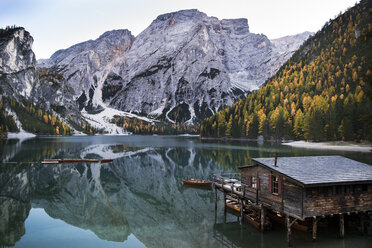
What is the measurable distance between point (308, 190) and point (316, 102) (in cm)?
12961

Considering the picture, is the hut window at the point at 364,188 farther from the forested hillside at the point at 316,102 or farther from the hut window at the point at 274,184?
the forested hillside at the point at 316,102

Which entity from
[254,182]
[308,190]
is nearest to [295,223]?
[254,182]

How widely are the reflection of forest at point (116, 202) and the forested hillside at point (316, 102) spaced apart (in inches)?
2872

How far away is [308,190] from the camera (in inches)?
833

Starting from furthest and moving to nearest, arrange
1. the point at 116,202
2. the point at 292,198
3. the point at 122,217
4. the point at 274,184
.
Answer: the point at 116,202
the point at 122,217
the point at 274,184
the point at 292,198

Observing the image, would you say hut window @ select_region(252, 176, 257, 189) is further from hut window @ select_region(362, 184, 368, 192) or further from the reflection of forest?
hut window @ select_region(362, 184, 368, 192)

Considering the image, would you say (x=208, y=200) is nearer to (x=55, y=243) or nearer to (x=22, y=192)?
(x=55, y=243)

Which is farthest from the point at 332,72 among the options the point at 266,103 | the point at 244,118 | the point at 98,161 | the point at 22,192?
the point at 22,192

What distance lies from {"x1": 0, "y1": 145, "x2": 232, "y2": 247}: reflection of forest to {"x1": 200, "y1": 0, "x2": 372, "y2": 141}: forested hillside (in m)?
73.0

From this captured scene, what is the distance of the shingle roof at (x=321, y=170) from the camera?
2149cm

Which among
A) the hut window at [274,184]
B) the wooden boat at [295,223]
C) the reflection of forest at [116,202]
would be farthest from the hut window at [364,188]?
the reflection of forest at [116,202]

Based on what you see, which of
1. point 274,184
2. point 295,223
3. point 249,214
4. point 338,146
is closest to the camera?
point 274,184

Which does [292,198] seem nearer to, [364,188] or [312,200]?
[312,200]

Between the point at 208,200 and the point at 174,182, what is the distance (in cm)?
1362
